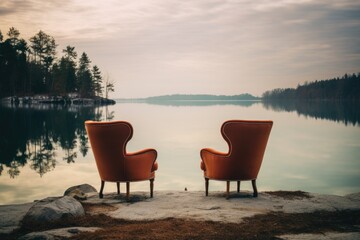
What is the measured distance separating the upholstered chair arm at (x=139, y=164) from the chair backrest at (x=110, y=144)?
0.37 feet

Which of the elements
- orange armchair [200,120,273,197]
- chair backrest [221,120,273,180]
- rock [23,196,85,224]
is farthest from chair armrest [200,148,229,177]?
rock [23,196,85,224]

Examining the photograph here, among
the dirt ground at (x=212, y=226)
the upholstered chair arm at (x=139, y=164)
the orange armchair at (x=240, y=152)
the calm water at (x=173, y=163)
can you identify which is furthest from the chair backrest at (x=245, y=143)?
the calm water at (x=173, y=163)

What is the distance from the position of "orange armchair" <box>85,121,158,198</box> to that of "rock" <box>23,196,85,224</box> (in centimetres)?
130

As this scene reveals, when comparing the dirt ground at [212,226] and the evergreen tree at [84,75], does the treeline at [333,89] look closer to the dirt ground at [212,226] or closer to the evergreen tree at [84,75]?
the evergreen tree at [84,75]

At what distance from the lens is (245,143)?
22.5ft

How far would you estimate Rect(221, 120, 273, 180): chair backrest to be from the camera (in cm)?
679

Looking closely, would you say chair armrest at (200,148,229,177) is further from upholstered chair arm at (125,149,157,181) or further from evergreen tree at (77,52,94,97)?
evergreen tree at (77,52,94,97)

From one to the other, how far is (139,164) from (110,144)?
2.17 ft

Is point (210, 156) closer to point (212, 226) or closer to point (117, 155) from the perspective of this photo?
point (117, 155)

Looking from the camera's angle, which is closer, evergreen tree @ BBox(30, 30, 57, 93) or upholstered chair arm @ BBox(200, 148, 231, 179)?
upholstered chair arm @ BBox(200, 148, 231, 179)

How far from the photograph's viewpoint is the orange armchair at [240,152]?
6801 millimetres

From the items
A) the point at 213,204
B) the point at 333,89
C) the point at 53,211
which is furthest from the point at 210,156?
the point at 333,89

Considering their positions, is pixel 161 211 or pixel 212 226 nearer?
pixel 212 226

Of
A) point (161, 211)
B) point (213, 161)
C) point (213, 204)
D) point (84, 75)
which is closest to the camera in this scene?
point (161, 211)
